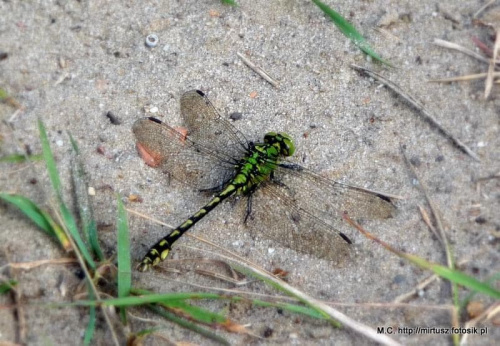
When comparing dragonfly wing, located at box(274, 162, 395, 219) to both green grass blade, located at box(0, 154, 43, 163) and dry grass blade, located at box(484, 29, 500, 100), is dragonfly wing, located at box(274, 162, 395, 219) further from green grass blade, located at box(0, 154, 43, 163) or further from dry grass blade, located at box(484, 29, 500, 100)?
green grass blade, located at box(0, 154, 43, 163)

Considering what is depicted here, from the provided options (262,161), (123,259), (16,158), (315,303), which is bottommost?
(123,259)

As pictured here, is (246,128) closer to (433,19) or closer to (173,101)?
(173,101)

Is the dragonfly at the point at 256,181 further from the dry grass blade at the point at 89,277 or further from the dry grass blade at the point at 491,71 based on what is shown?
the dry grass blade at the point at 491,71

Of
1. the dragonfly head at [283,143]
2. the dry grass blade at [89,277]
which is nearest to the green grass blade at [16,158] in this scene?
the dry grass blade at [89,277]

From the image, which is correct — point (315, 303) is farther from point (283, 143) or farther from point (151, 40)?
point (151, 40)

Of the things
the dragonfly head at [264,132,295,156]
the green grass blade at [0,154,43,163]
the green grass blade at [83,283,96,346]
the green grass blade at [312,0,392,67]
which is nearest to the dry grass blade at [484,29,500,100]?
the green grass blade at [312,0,392,67]

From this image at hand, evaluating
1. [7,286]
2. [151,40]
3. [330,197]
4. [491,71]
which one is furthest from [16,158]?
[491,71]
